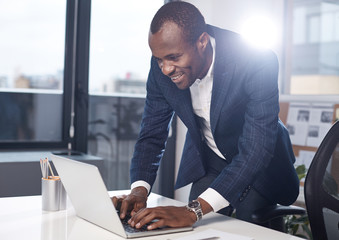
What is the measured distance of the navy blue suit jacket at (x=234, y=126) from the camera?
1415 millimetres

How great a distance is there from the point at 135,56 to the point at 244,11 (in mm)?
960

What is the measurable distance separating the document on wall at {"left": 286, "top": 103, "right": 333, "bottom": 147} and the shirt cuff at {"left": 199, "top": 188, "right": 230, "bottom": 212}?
181cm

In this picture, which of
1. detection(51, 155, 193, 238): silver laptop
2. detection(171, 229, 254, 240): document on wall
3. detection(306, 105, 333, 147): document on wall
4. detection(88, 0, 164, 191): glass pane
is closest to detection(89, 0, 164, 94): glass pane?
detection(88, 0, 164, 191): glass pane

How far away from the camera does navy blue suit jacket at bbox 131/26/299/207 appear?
1.42 metres

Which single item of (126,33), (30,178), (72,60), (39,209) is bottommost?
(30,178)

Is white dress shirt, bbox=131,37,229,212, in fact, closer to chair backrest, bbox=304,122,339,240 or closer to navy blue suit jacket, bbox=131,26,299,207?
navy blue suit jacket, bbox=131,26,299,207

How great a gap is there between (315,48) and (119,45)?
5.01 ft

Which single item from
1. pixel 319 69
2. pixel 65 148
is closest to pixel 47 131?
pixel 65 148

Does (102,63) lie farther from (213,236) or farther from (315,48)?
(213,236)

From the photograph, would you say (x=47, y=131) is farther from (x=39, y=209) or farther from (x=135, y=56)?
(x=39, y=209)

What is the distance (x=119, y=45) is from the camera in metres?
3.74

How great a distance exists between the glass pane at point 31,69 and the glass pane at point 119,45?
0.26 metres

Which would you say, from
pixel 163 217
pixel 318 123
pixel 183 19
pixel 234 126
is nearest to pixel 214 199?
pixel 163 217

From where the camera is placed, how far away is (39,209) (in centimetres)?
140
